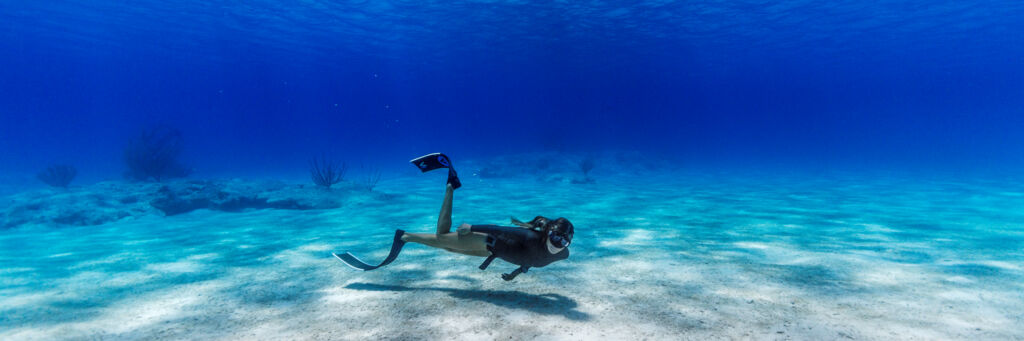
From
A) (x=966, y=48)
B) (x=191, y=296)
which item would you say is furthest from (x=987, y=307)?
(x=966, y=48)

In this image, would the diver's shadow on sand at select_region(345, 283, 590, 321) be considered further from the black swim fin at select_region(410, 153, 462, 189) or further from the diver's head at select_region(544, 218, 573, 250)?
the black swim fin at select_region(410, 153, 462, 189)

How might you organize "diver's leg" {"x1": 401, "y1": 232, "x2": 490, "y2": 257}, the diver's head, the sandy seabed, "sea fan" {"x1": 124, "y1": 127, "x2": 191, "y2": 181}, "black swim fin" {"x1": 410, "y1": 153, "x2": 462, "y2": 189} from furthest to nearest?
"sea fan" {"x1": 124, "y1": 127, "x2": 191, "y2": 181} < "black swim fin" {"x1": 410, "y1": 153, "x2": 462, "y2": 189} < "diver's leg" {"x1": 401, "y1": 232, "x2": 490, "y2": 257} < the diver's head < the sandy seabed

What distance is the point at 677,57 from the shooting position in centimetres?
4362

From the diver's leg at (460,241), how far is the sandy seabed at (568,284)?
0.38 meters

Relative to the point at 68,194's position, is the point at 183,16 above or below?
above

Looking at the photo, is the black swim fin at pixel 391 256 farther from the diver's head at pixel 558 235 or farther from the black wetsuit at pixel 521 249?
the diver's head at pixel 558 235

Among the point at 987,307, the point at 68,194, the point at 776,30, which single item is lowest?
the point at 987,307

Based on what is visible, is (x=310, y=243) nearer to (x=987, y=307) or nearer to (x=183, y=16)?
(x=987, y=307)

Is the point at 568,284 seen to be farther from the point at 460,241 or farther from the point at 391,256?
the point at 391,256

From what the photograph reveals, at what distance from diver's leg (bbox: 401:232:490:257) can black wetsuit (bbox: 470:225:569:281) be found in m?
0.30

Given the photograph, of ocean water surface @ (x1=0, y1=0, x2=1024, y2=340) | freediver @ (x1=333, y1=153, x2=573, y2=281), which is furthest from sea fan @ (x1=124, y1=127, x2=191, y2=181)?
freediver @ (x1=333, y1=153, x2=573, y2=281)

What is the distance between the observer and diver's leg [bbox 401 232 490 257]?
4.27 m

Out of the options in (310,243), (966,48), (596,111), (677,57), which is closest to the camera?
(310,243)

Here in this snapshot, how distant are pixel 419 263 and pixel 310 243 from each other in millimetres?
2807
